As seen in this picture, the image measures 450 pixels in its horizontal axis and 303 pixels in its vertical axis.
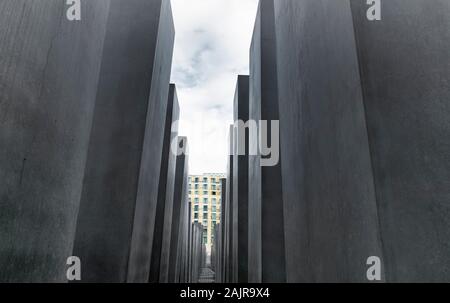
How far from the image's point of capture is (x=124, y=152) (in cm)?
568

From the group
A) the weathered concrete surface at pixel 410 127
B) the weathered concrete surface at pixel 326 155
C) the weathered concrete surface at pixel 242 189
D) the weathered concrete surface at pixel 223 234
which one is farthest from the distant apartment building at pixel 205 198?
the weathered concrete surface at pixel 410 127

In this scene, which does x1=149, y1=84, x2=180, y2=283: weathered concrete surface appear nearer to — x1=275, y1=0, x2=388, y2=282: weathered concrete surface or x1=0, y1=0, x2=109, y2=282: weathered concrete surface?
x1=275, y1=0, x2=388, y2=282: weathered concrete surface

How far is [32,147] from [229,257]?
14800 mm

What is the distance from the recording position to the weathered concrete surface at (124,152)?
514cm

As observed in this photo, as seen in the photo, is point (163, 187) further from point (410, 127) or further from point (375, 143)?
point (410, 127)

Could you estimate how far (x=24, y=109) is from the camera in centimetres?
222

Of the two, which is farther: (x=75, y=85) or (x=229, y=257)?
(x=229, y=257)

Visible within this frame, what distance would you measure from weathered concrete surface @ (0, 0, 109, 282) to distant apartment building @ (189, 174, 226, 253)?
72.9m

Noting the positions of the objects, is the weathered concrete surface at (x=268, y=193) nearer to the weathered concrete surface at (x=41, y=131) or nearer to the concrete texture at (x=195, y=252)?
the weathered concrete surface at (x=41, y=131)

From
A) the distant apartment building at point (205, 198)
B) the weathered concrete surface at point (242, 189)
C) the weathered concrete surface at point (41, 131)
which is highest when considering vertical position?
the distant apartment building at point (205, 198)

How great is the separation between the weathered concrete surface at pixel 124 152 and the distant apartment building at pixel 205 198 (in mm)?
69515

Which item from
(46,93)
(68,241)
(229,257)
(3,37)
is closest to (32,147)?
(46,93)

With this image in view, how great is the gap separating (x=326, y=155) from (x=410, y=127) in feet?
3.05

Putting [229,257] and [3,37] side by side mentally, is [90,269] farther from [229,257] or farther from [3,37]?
[229,257]
